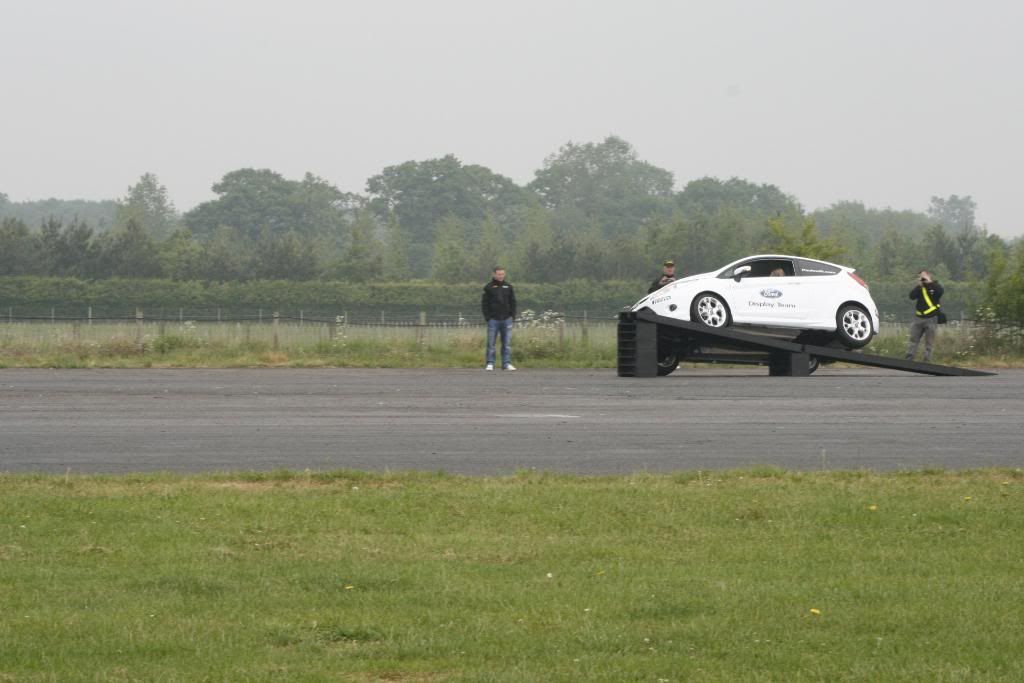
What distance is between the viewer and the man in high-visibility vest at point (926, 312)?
31.5 metres

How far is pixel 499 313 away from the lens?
30.0 metres

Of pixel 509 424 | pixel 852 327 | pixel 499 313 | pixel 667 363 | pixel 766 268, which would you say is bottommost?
pixel 509 424

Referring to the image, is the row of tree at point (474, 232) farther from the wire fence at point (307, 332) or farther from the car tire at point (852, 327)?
the car tire at point (852, 327)

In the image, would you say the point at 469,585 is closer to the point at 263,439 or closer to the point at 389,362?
the point at 263,439

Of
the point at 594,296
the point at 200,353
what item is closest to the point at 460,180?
the point at 594,296

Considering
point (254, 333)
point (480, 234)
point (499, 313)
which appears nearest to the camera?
point (499, 313)

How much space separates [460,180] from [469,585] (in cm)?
14011

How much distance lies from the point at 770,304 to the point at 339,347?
490 inches

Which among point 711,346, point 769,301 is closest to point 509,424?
point 711,346

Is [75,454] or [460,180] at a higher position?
[460,180]

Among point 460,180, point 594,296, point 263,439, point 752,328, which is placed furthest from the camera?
point 460,180

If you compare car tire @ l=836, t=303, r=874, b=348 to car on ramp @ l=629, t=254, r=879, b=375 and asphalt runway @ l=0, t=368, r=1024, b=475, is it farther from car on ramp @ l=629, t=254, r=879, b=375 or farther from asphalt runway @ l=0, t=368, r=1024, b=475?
asphalt runway @ l=0, t=368, r=1024, b=475

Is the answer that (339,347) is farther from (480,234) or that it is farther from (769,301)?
(480,234)

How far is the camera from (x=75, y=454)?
13.6m
